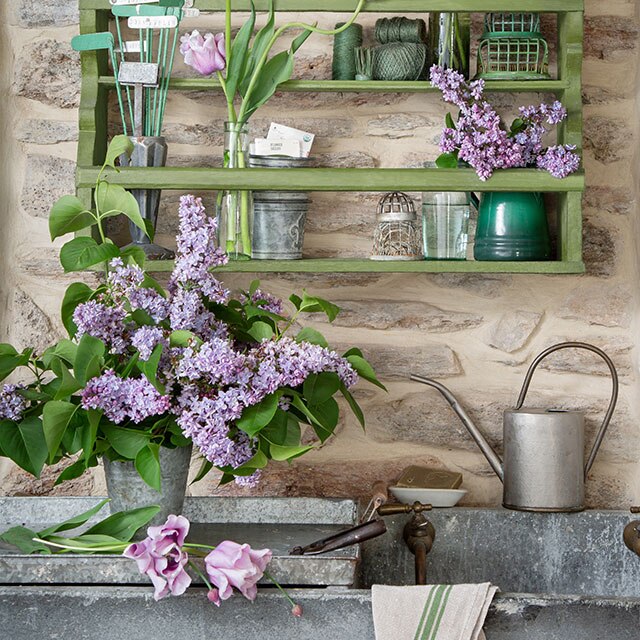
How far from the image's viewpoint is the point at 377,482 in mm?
1913

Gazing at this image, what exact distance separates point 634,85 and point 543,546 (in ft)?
2.93

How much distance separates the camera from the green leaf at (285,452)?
1.40 m

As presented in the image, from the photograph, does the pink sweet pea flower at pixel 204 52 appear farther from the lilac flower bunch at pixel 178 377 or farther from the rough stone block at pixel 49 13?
the lilac flower bunch at pixel 178 377

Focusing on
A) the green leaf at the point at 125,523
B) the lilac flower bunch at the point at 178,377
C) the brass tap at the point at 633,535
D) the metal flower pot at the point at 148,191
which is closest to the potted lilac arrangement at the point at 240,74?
the metal flower pot at the point at 148,191

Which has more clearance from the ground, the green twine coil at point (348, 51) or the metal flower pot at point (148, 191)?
the green twine coil at point (348, 51)

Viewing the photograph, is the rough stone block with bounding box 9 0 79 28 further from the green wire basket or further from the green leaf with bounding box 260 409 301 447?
the green leaf with bounding box 260 409 301 447

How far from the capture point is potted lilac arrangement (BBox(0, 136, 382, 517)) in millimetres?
1335

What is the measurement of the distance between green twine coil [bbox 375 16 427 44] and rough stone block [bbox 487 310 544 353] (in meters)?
0.56

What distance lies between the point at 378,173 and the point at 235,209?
0.26 metres

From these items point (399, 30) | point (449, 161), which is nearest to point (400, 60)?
point (399, 30)

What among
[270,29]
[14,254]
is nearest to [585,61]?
[270,29]

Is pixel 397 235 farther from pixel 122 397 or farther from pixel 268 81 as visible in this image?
pixel 122 397

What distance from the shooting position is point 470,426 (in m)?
1.89

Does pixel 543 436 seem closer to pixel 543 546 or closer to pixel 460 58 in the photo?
pixel 543 546
